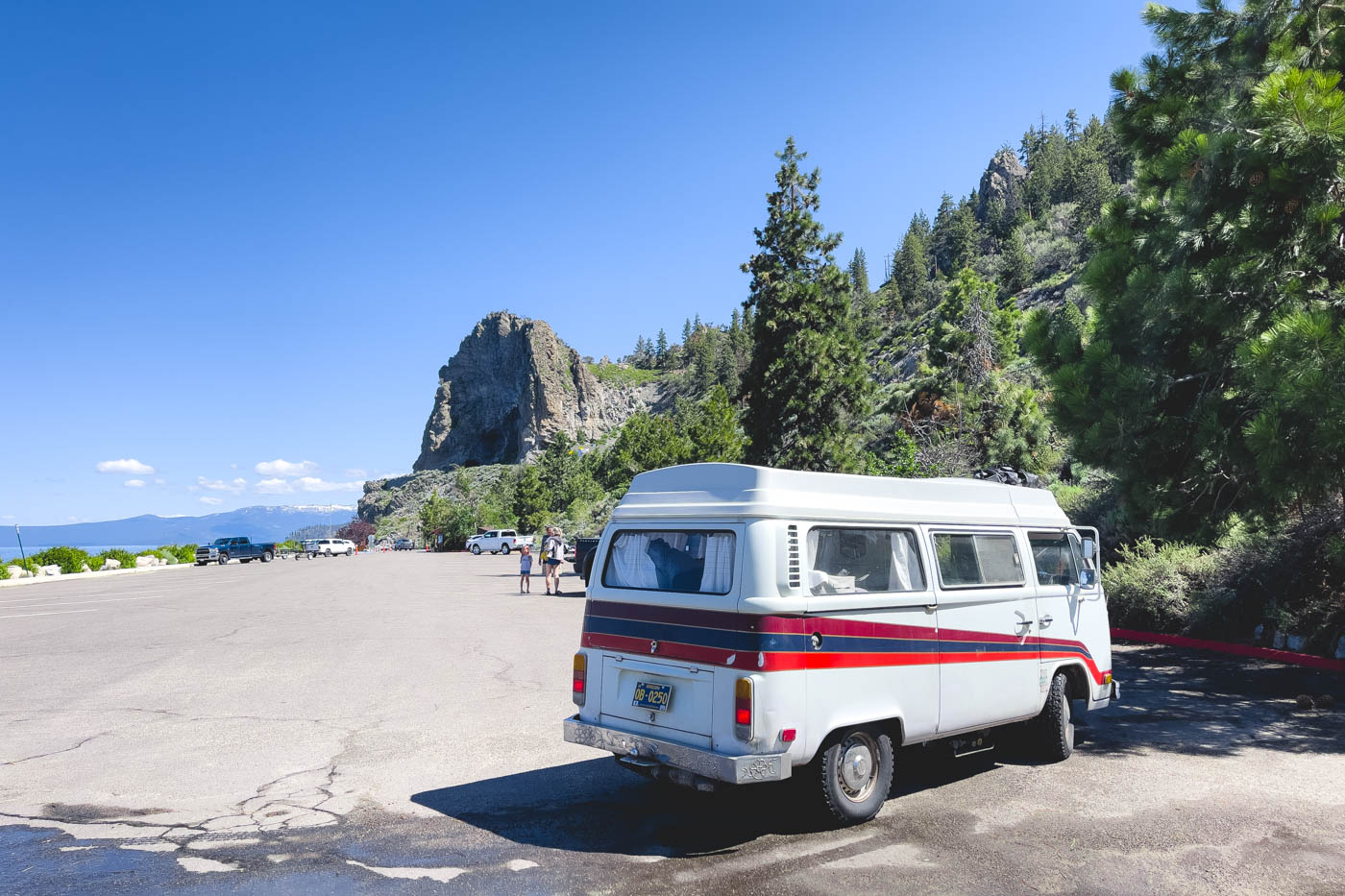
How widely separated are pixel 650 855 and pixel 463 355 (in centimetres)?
20169

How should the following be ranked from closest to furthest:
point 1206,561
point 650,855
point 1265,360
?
point 650,855
point 1265,360
point 1206,561

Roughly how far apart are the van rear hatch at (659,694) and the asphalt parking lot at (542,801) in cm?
74

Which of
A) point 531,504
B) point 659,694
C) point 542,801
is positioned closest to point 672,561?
point 659,694

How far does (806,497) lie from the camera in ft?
19.2

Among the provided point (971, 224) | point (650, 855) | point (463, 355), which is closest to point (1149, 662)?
point (650, 855)

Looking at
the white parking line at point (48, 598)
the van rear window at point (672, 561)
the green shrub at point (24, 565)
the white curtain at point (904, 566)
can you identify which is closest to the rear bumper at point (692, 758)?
the van rear window at point (672, 561)

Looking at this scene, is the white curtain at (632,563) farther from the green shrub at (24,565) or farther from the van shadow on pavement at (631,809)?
the green shrub at (24,565)

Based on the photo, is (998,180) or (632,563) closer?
(632,563)

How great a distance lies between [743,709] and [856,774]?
3.82ft

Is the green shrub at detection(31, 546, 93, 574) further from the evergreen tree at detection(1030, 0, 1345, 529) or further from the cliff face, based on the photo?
the cliff face

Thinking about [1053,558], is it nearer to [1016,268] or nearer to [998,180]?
[1016,268]

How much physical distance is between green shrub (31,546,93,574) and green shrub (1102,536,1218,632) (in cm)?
4570

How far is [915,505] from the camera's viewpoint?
6.62 metres

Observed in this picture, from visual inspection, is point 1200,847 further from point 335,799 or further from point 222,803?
point 222,803
